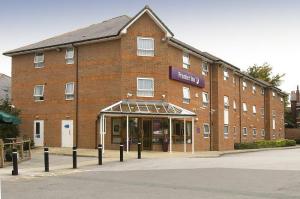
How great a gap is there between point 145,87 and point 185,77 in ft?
16.2

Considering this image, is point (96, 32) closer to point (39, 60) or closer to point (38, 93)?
point (39, 60)

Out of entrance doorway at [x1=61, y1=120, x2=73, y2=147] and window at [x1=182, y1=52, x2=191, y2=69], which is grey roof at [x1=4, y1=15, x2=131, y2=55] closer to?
window at [x1=182, y1=52, x2=191, y2=69]

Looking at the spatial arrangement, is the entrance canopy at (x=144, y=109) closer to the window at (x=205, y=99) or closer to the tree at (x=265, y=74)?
the window at (x=205, y=99)

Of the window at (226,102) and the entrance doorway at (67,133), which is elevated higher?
the window at (226,102)

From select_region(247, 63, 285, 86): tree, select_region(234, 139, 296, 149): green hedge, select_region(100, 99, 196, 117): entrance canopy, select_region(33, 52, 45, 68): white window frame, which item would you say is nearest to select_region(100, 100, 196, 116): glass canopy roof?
select_region(100, 99, 196, 117): entrance canopy

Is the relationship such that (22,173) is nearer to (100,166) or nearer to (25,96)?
(100,166)

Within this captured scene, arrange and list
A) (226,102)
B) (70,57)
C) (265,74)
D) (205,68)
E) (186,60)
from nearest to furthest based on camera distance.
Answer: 1. (70,57)
2. (186,60)
3. (205,68)
4. (226,102)
5. (265,74)

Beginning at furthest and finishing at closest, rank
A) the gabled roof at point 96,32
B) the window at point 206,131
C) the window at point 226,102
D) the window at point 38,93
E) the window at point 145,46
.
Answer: the window at point 226,102
the window at point 206,131
the window at point 38,93
the window at point 145,46
the gabled roof at point 96,32

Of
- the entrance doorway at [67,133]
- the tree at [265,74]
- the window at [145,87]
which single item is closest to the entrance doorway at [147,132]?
the window at [145,87]

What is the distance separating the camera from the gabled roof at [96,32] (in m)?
33.3

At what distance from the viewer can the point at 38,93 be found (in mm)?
37594

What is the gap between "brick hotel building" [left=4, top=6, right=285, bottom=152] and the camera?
33188 millimetres

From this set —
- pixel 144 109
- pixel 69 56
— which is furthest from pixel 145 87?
pixel 69 56

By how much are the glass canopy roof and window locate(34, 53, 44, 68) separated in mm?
8778
